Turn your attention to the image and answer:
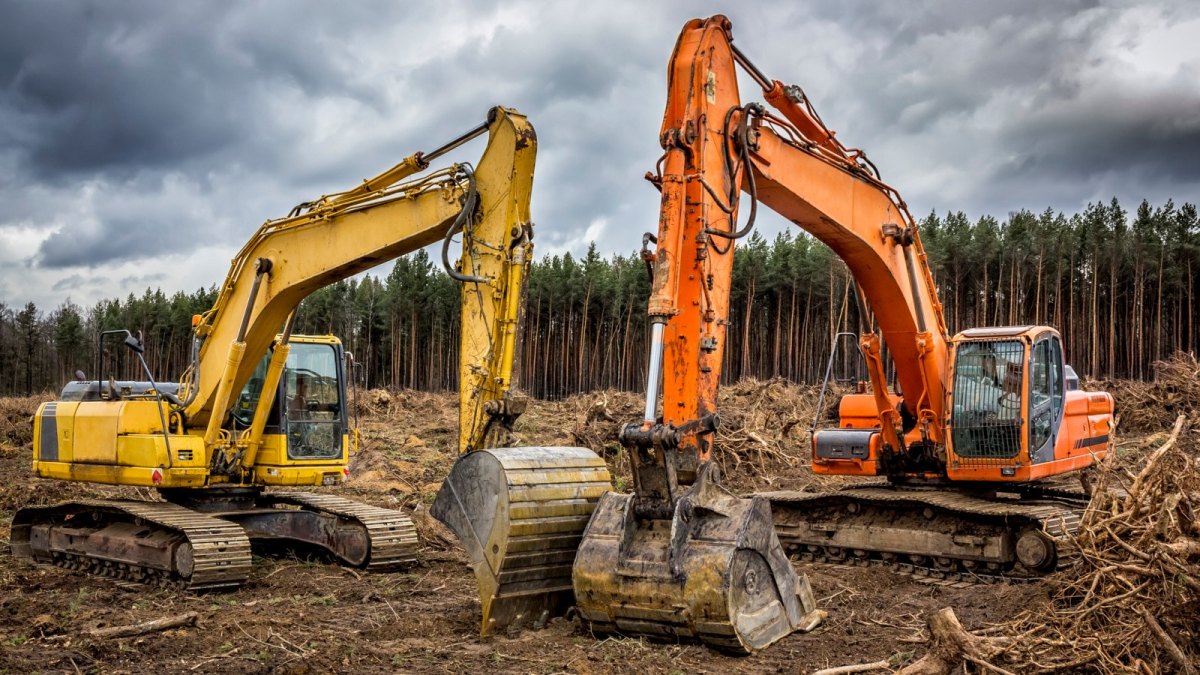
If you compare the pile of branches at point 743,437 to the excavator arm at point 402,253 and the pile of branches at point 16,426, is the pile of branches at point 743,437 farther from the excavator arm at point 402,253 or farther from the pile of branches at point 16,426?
the pile of branches at point 16,426

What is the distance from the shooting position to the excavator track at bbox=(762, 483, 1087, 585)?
9.73m

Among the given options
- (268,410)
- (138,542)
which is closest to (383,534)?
(268,410)

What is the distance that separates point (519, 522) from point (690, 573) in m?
1.39

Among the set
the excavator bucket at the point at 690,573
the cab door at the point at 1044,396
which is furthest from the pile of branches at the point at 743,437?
the excavator bucket at the point at 690,573

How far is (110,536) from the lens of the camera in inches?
412

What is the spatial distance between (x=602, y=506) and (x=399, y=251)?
13.0ft

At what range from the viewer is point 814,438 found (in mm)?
11883

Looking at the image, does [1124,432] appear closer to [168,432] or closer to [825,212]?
[825,212]

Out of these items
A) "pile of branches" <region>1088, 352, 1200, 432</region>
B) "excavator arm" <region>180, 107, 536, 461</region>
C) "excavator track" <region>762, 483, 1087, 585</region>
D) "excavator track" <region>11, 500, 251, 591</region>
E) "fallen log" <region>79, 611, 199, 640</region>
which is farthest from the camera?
"pile of branches" <region>1088, 352, 1200, 432</region>

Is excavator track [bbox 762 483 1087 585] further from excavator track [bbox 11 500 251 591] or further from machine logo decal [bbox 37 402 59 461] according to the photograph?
machine logo decal [bbox 37 402 59 461]

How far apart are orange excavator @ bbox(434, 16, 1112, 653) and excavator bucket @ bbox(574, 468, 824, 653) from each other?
1 centimetres

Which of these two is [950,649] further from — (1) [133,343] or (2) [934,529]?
(1) [133,343]

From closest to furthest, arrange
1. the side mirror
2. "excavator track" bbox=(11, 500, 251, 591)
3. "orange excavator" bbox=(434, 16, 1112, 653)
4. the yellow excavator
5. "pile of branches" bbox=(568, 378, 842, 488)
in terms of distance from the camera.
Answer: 1. "orange excavator" bbox=(434, 16, 1112, 653)
2. the yellow excavator
3. "excavator track" bbox=(11, 500, 251, 591)
4. the side mirror
5. "pile of branches" bbox=(568, 378, 842, 488)

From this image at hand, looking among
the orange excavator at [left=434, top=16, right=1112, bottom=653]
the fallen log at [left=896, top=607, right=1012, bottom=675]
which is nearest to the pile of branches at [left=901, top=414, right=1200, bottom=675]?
the fallen log at [left=896, top=607, right=1012, bottom=675]
